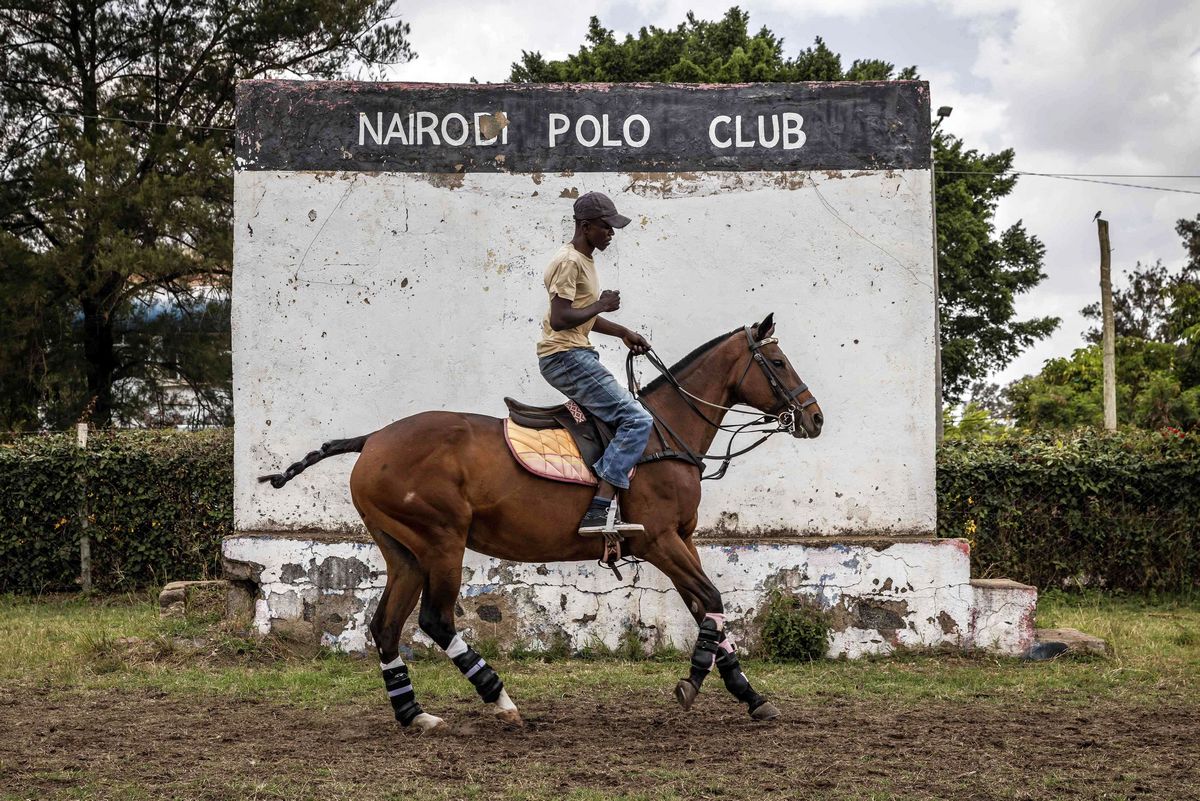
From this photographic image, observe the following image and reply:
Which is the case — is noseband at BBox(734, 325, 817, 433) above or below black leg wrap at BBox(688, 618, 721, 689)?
above

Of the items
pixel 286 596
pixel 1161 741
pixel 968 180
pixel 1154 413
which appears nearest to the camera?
pixel 1161 741

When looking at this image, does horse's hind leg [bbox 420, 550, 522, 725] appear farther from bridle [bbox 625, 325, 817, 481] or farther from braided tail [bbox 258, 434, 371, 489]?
bridle [bbox 625, 325, 817, 481]

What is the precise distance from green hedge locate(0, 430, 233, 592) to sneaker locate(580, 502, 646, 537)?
7.05 metres

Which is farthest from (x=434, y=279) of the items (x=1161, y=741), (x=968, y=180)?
(x=968, y=180)

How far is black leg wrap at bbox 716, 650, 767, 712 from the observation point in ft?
22.8

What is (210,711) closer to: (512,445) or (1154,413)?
(512,445)

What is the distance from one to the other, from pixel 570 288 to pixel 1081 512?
8.19m

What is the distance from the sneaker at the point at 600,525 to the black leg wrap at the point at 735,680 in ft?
2.95

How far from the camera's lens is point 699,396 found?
749cm

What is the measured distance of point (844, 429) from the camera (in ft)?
30.7

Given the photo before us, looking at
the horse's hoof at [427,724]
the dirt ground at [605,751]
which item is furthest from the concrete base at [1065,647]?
the horse's hoof at [427,724]

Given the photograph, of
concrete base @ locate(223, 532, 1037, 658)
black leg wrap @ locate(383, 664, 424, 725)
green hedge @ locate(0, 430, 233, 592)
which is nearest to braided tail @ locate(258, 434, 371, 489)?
black leg wrap @ locate(383, 664, 424, 725)

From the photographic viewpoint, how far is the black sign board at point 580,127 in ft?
31.1

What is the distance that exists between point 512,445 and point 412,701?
1626 mm
